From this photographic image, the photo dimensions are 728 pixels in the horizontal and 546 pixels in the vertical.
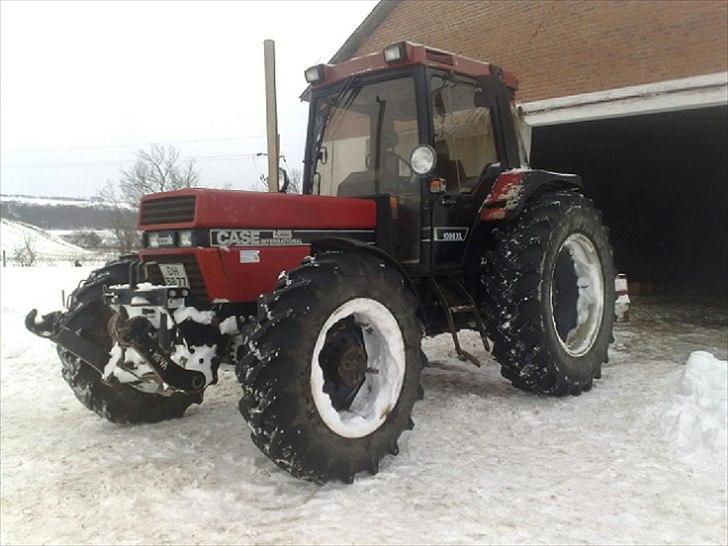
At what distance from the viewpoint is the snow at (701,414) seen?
3252mm

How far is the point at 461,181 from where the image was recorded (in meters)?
4.34

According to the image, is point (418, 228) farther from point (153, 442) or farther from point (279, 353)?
point (153, 442)

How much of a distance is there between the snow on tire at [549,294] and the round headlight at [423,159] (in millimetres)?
984

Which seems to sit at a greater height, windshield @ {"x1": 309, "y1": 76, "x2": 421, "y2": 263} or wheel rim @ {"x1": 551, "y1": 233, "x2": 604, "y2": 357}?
windshield @ {"x1": 309, "y1": 76, "x2": 421, "y2": 263}

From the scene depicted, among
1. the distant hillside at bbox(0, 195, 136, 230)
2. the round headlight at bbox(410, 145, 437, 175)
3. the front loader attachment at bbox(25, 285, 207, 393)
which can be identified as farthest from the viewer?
the distant hillside at bbox(0, 195, 136, 230)

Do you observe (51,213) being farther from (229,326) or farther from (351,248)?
(351,248)

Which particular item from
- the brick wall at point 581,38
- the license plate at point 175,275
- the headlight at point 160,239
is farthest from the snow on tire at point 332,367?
the brick wall at point 581,38

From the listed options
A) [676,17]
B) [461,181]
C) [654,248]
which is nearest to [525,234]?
[461,181]

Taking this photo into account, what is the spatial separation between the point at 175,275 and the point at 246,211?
54 centimetres

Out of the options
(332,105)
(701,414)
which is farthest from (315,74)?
(701,414)

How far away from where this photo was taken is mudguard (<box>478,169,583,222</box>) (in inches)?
166

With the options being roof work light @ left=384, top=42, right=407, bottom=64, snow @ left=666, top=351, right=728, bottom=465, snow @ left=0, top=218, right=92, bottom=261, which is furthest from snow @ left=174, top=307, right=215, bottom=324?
snow @ left=0, top=218, right=92, bottom=261

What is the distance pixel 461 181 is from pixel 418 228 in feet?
1.94

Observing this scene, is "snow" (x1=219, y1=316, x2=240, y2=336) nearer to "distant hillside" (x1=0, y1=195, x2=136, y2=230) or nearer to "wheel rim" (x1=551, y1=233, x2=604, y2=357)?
"wheel rim" (x1=551, y1=233, x2=604, y2=357)
